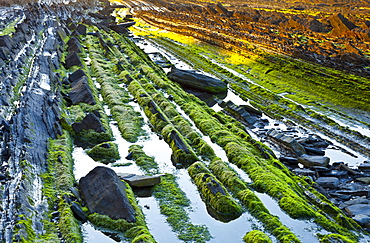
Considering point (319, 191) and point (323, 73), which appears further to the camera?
point (323, 73)

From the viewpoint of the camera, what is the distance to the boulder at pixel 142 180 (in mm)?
17031

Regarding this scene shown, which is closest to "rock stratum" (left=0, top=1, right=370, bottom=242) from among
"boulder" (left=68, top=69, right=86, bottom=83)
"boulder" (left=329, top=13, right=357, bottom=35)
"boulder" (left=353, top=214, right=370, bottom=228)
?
"boulder" (left=353, top=214, right=370, bottom=228)

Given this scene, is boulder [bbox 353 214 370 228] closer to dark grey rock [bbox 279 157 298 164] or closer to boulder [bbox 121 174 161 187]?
dark grey rock [bbox 279 157 298 164]

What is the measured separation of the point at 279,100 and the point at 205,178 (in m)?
14.1

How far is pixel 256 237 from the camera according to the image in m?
13.8

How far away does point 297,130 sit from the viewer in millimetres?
24328

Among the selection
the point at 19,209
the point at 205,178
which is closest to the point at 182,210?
the point at 205,178

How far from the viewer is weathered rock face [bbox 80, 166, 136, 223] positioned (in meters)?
14.6

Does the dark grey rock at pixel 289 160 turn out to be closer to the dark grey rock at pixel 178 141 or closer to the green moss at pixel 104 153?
the dark grey rock at pixel 178 141

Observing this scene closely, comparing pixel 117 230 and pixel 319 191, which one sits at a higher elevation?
pixel 117 230

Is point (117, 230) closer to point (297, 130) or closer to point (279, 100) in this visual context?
point (297, 130)

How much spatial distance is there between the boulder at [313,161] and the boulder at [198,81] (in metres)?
12.8

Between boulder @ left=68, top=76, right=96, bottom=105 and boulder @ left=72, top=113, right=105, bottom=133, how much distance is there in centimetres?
394

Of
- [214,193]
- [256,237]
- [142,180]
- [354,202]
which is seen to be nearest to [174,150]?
[142,180]
